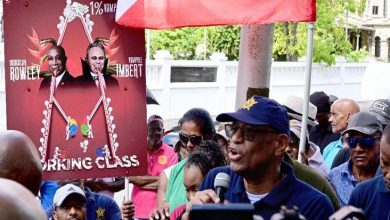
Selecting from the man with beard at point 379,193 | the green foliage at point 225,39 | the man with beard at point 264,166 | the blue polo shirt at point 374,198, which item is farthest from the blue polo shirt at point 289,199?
the green foliage at point 225,39

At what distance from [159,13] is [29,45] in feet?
4.21

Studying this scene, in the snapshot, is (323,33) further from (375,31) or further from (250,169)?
(375,31)

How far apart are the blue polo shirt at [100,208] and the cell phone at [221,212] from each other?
452 centimetres

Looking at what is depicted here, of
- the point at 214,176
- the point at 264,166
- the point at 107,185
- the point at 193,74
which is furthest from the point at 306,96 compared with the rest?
the point at 193,74

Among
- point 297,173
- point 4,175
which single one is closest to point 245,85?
point 297,173

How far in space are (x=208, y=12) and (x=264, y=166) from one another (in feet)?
9.62

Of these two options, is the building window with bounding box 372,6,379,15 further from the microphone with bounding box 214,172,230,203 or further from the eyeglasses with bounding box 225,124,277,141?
the microphone with bounding box 214,172,230,203

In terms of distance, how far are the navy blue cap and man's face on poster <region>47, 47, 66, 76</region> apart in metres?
2.36

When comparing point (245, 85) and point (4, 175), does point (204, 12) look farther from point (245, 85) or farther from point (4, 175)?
point (4, 175)

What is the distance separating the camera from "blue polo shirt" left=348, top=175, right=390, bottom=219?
4.70 meters

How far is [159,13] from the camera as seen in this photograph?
700cm

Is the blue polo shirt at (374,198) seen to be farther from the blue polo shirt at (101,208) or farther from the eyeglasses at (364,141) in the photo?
the blue polo shirt at (101,208)

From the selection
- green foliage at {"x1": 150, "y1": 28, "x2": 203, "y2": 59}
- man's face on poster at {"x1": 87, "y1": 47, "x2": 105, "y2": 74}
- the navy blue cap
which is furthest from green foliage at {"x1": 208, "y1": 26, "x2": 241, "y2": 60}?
the navy blue cap

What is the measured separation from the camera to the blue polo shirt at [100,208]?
677 centimetres
